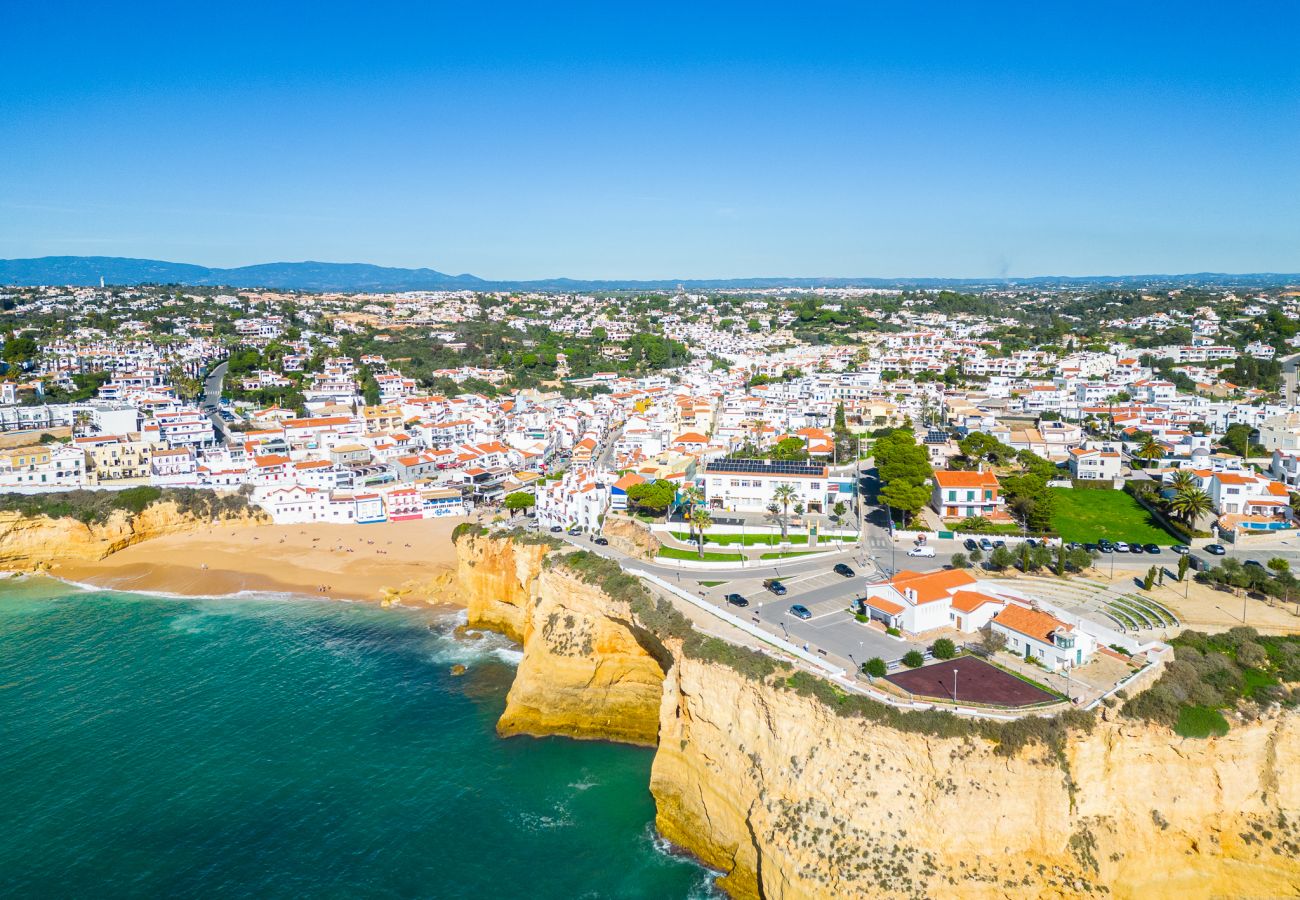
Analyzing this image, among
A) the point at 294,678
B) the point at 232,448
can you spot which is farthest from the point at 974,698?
the point at 232,448

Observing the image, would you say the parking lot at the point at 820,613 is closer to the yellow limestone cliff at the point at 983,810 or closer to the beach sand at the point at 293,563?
the yellow limestone cliff at the point at 983,810

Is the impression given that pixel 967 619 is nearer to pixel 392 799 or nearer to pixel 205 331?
pixel 392 799

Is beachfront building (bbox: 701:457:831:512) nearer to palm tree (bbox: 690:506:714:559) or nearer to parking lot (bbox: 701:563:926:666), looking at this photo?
palm tree (bbox: 690:506:714:559)

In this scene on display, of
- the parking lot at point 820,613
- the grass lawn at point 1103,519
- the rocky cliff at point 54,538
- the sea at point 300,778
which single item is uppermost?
the parking lot at point 820,613

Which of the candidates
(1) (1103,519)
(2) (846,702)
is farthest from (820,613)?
(1) (1103,519)

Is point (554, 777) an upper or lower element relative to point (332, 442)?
lower

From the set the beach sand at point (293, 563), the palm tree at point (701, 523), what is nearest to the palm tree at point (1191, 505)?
the palm tree at point (701, 523)

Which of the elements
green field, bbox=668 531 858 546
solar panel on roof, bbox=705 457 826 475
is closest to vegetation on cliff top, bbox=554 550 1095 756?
green field, bbox=668 531 858 546
